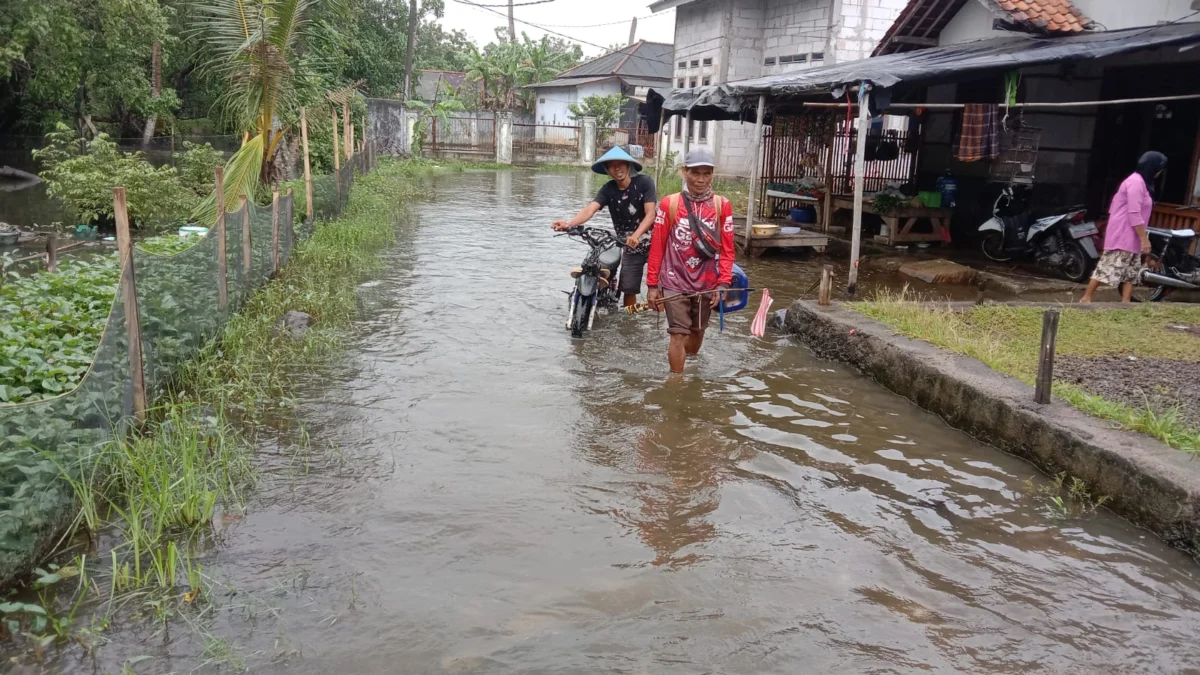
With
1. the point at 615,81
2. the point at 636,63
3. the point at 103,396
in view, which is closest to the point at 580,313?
the point at 103,396

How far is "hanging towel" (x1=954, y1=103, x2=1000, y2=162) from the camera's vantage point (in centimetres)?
1081

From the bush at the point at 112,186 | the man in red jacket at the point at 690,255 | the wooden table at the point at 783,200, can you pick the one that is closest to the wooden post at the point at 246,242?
the man in red jacket at the point at 690,255

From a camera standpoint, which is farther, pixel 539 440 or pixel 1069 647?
pixel 539 440

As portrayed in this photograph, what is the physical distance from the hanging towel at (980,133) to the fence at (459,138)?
24504mm

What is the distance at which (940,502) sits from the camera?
489 centimetres

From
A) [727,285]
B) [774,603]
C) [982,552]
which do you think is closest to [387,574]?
[774,603]

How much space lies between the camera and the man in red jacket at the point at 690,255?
6.22 m

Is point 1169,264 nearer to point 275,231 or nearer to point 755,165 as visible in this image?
point 755,165

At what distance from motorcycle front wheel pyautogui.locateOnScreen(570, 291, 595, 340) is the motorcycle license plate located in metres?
6.82

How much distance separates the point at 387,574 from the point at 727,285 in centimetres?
351

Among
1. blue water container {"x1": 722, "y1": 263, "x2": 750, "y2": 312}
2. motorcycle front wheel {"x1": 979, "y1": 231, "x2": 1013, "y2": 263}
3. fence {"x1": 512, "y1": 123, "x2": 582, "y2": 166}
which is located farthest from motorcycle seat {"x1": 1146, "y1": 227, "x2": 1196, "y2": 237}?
fence {"x1": 512, "y1": 123, "x2": 582, "y2": 166}

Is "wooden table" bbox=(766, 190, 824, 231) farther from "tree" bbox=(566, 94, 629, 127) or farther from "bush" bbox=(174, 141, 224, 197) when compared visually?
"tree" bbox=(566, 94, 629, 127)

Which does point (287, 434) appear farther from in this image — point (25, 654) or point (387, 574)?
point (25, 654)

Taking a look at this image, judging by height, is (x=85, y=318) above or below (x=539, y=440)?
above
